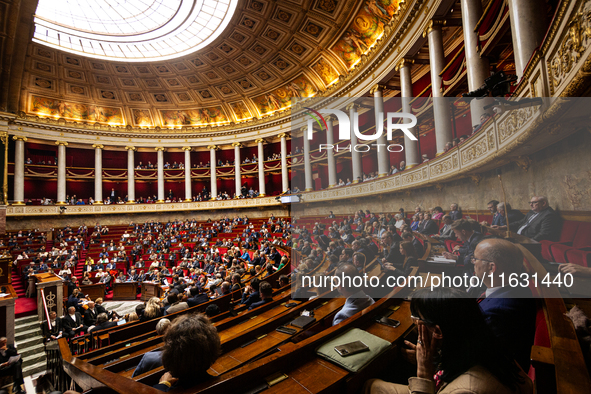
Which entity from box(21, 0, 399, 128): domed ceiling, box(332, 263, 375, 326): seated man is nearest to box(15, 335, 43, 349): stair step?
box(332, 263, 375, 326): seated man

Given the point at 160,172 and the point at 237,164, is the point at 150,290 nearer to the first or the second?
the point at 237,164

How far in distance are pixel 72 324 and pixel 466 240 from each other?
25.2 feet

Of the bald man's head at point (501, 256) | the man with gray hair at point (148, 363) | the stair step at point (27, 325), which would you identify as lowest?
the stair step at point (27, 325)

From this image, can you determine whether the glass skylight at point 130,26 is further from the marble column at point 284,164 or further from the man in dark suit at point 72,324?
the man in dark suit at point 72,324

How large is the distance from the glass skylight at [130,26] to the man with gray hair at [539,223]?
1933 cm

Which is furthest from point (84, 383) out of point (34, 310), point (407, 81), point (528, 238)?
point (407, 81)

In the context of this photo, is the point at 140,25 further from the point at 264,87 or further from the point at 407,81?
the point at 407,81

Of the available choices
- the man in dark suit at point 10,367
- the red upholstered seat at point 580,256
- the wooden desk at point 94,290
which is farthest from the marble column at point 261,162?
the red upholstered seat at point 580,256

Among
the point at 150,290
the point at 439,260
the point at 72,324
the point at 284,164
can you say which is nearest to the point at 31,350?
the point at 72,324

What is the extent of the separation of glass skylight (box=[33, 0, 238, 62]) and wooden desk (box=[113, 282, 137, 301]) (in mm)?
16347

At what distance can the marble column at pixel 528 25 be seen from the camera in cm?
429

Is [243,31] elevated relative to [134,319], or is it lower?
elevated

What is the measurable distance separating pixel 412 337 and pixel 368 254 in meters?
2.05

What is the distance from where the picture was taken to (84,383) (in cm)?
193
